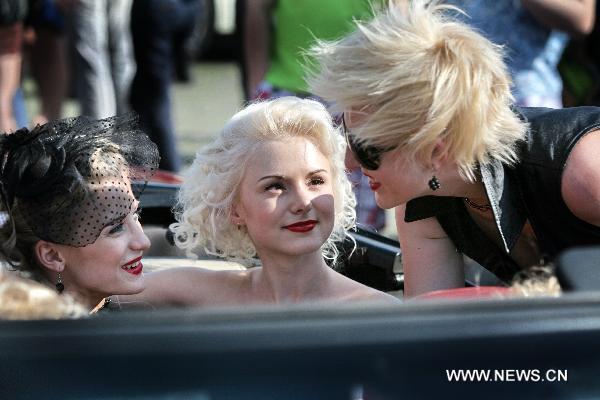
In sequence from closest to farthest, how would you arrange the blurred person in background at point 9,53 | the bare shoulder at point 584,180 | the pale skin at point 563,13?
1. the bare shoulder at point 584,180
2. the pale skin at point 563,13
3. the blurred person in background at point 9,53

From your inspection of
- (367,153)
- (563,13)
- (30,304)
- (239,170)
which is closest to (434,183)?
(367,153)

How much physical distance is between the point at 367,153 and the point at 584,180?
1.60 feet

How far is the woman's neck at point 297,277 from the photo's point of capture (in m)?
2.86

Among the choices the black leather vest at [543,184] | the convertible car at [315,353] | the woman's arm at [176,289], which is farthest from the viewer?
the woman's arm at [176,289]

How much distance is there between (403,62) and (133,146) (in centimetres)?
67

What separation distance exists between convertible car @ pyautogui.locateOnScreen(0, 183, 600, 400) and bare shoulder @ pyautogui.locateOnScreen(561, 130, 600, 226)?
3.26 ft

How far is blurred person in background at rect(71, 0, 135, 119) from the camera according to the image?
6.30 metres

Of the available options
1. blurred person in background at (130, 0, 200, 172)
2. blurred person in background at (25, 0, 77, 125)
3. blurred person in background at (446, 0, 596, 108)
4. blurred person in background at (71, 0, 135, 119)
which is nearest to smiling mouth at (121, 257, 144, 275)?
blurred person in background at (446, 0, 596, 108)

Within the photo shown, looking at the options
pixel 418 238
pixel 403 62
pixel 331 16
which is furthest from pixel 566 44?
pixel 403 62

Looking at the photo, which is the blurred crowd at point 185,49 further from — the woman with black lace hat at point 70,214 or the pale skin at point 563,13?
the woman with black lace hat at point 70,214

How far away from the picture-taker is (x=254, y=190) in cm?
285

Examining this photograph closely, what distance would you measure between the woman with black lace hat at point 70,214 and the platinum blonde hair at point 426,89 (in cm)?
55

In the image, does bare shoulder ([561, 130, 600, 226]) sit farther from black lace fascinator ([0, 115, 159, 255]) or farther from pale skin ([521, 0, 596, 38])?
pale skin ([521, 0, 596, 38])

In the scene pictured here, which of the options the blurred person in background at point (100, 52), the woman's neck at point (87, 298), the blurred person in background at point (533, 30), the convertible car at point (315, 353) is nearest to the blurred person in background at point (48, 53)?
the blurred person in background at point (100, 52)
